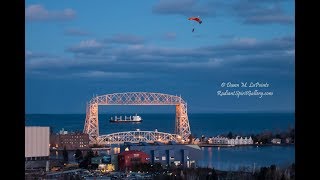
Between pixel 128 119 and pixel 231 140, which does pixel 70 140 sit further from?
pixel 231 140

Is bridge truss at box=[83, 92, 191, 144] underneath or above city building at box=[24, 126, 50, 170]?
above

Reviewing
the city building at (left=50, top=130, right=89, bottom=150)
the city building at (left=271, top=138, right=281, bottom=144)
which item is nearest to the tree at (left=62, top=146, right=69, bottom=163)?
the city building at (left=50, top=130, right=89, bottom=150)

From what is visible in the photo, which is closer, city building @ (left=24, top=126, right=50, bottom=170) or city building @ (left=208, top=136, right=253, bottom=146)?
city building @ (left=24, top=126, right=50, bottom=170)

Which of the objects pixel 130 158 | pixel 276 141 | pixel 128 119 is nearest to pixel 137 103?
pixel 128 119

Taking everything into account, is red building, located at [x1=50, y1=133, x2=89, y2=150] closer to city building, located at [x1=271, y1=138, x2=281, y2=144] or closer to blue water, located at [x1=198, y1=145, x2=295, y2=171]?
blue water, located at [x1=198, y1=145, x2=295, y2=171]

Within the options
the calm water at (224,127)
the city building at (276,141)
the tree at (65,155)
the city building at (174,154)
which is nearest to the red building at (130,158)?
the city building at (174,154)
